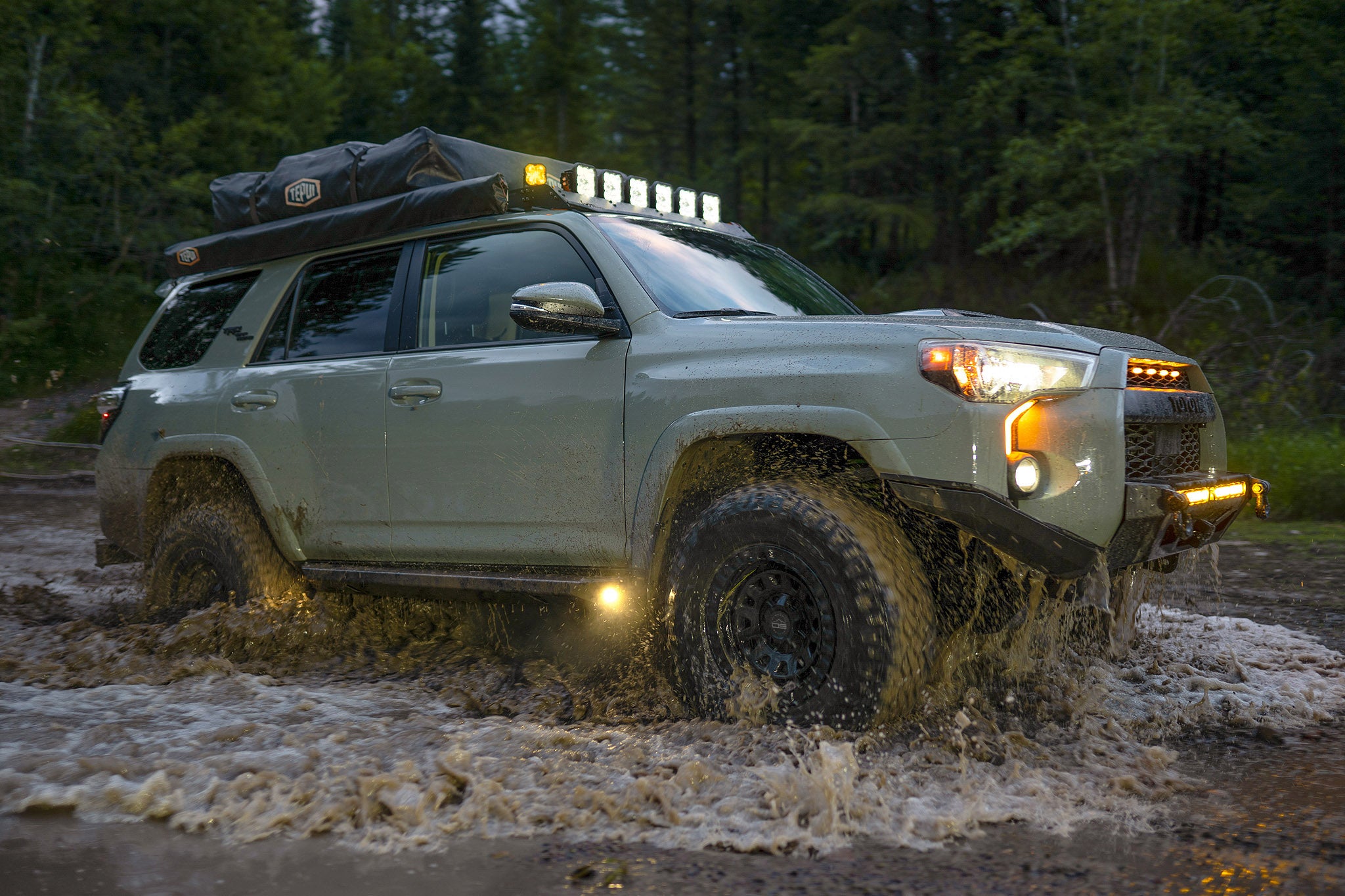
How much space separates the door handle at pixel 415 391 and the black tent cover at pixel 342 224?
692 mm

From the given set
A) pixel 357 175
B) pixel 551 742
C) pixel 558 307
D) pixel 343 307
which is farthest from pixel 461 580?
pixel 357 175

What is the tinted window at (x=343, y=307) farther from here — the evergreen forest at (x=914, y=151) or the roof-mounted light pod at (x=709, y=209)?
the evergreen forest at (x=914, y=151)

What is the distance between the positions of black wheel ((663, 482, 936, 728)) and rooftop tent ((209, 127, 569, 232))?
6.12 feet

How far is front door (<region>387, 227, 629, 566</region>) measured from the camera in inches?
153

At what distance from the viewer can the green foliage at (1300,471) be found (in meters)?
8.35

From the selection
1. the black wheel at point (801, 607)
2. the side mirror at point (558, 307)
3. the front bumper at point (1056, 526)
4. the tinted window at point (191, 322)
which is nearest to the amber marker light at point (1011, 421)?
the front bumper at point (1056, 526)

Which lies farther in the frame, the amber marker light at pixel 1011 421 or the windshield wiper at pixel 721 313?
the windshield wiper at pixel 721 313

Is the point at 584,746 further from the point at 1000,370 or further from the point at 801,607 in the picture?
the point at 1000,370

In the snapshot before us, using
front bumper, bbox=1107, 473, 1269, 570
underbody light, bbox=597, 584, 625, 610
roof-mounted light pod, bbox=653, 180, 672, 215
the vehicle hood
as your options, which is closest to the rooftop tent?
roof-mounted light pod, bbox=653, 180, 672, 215

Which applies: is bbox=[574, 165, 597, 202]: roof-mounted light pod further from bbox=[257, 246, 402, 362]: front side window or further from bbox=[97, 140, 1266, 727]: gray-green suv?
bbox=[257, 246, 402, 362]: front side window

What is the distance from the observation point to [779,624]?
133 inches

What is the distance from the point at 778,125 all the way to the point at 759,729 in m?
23.0

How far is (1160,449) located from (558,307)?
199 centimetres

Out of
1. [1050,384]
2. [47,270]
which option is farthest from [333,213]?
[47,270]
